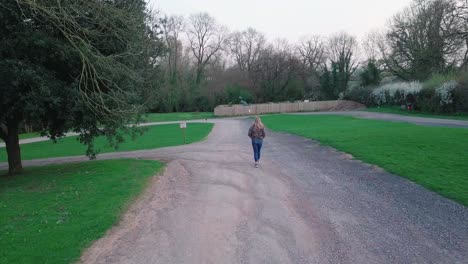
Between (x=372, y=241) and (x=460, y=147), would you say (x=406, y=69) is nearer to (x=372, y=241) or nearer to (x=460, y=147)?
(x=460, y=147)

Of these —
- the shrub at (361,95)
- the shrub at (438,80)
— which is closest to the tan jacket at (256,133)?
the shrub at (438,80)

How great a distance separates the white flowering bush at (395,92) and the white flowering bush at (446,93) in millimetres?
5021

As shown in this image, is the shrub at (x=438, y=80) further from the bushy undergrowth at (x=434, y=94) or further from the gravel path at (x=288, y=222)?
the gravel path at (x=288, y=222)

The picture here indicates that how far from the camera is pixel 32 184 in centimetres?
1151

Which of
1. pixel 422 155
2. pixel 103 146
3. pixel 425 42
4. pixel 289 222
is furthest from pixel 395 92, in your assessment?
pixel 289 222

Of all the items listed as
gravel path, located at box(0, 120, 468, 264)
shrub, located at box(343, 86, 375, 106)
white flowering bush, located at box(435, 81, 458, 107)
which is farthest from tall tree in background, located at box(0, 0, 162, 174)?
shrub, located at box(343, 86, 375, 106)

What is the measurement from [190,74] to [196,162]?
6136 cm

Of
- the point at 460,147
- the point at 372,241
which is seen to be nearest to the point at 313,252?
the point at 372,241

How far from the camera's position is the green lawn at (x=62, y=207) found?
5738 millimetres

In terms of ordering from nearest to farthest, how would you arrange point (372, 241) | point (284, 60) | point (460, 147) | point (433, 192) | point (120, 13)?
1. point (372, 241)
2. point (433, 192)
3. point (120, 13)
4. point (460, 147)
5. point (284, 60)

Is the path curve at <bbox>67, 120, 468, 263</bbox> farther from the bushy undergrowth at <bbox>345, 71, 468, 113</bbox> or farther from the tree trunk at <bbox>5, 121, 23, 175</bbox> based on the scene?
the bushy undergrowth at <bbox>345, 71, 468, 113</bbox>

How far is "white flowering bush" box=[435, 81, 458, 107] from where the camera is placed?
114 ft

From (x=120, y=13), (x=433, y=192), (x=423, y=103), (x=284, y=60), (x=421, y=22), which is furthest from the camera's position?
(x=284, y=60)

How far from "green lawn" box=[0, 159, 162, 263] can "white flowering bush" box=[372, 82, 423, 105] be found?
127 feet
